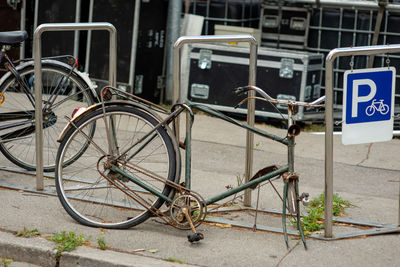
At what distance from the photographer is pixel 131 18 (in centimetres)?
913

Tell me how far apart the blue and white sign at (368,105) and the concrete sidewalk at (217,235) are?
2.32 ft

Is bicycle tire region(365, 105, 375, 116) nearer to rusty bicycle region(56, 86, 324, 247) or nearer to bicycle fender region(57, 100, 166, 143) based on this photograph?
rusty bicycle region(56, 86, 324, 247)

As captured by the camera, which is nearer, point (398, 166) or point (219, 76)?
point (398, 166)

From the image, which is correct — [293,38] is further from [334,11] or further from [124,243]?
[124,243]

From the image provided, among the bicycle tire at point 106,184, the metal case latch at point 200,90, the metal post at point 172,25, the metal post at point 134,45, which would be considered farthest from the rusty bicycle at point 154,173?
the metal post at point 172,25

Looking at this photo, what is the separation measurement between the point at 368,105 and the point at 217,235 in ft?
4.35

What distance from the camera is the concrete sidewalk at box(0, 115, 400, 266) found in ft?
14.5

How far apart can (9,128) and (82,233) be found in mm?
1584

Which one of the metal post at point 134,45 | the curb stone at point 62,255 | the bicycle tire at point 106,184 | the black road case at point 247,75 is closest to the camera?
the curb stone at point 62,255

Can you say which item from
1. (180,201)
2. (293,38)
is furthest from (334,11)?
(180,201)

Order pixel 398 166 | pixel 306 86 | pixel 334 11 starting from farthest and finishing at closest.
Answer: pixel 334 11 → pixel 306 86 → pixel 398 166

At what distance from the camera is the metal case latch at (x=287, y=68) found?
867 cm

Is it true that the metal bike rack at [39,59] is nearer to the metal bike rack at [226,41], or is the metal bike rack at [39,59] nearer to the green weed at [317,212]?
the metal bike rack at [226,41]

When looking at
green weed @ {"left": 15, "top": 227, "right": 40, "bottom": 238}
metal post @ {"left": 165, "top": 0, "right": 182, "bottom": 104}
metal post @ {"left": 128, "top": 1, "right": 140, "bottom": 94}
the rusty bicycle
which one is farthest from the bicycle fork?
metal post @ {"left": 165, "top": 0, "right": 182, "bottom": 104}
